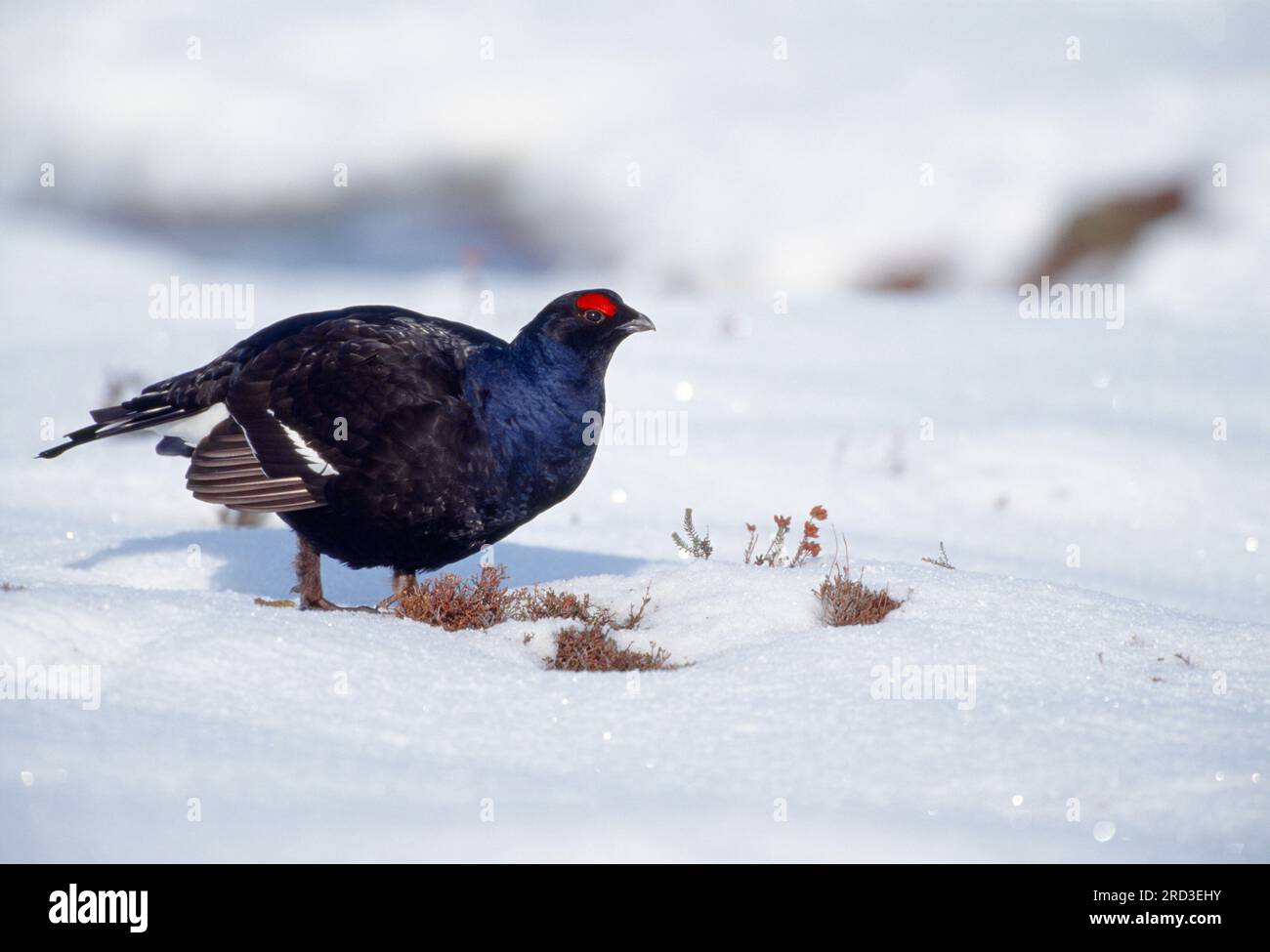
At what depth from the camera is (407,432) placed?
550cm

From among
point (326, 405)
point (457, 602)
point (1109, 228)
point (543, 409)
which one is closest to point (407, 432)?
point (326, 405)

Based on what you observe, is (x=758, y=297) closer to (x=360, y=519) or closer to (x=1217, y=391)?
(x=1217, y=391)

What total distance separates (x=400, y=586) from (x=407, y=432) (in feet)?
2.94

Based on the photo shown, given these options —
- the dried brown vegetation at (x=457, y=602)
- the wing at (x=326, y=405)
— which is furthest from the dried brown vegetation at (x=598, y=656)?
the wing at (x=326, y=405)

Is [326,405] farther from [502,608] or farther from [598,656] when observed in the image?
[598,656]

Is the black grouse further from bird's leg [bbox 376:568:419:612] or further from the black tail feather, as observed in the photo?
the black tail feather

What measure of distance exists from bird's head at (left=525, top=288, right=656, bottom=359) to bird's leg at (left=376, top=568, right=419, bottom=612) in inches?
47.0

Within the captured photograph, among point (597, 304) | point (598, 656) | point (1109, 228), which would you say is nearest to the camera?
point (598, 656)

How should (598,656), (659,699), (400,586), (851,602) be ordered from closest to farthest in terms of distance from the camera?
(659,699) → (598,656) → (851,602) → (400,586)

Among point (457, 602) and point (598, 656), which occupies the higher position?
point (457, 602)

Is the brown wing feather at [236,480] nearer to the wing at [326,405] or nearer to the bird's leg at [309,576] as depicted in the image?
the wing at [326,405]

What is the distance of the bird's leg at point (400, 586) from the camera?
18.9 ft

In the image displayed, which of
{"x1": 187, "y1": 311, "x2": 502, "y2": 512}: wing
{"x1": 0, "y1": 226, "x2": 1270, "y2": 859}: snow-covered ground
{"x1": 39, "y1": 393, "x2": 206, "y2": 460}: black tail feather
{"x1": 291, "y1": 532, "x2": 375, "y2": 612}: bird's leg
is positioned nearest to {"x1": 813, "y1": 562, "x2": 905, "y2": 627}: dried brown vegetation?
{"x1": 0, "y1": 226, "x2": 1270, "y2": 859}: snow-covered ground
